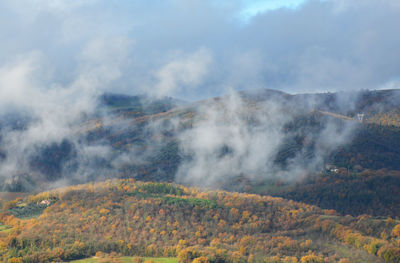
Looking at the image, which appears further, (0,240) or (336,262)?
(0,240)

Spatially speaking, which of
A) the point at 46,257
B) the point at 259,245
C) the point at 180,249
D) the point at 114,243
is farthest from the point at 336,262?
the point at 46,257

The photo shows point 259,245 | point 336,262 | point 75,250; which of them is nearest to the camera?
point 336,262

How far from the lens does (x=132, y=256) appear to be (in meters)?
189

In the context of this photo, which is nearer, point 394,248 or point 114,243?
point 394,248

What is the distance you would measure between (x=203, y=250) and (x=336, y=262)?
183ft

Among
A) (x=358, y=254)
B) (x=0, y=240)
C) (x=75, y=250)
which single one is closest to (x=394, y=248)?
(x=358, y=254)

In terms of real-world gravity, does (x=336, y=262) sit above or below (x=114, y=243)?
below

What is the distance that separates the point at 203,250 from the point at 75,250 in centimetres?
5558

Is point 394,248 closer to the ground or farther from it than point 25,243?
closer to the ground

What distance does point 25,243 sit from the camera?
623 ft

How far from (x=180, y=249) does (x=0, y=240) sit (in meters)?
81.1

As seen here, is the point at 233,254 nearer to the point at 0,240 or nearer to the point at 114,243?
the point at 114,243

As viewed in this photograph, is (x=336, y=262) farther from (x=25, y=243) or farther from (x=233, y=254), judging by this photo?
(x=25, y=243)

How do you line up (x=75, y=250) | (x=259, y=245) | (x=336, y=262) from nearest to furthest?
(x=336, y=262), (x=75, y=250), (x=259, y=245)
